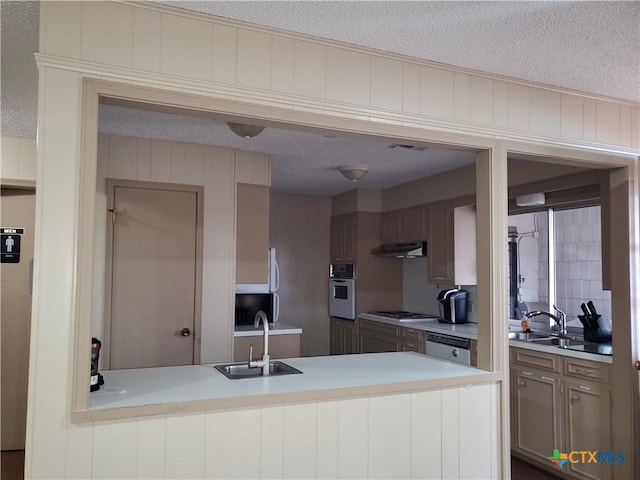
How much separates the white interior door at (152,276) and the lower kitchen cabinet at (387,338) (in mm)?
2141

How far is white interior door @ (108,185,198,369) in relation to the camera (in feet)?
12.3

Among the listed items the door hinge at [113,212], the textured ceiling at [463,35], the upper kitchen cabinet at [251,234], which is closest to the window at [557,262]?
the textured ceiling at [463,35]

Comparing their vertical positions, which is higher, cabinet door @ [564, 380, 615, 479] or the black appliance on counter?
the black appliance on counter

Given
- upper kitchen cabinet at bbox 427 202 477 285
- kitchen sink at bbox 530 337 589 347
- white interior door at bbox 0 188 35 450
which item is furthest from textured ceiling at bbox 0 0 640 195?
upper kitchen cabinet at bbox 427 202 477 285

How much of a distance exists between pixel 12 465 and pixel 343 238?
404 centimetres

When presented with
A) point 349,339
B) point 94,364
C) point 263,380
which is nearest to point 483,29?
point 263,380

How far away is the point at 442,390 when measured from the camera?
8.20ft

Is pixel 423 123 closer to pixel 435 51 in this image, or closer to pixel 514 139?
pixel 435 51

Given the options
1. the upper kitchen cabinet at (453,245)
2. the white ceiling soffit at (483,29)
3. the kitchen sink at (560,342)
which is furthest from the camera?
the upper kitchen cabinet at (453,245)

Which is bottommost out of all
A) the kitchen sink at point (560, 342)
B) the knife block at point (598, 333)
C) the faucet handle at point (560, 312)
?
the kitchen sink at point (560, 342)

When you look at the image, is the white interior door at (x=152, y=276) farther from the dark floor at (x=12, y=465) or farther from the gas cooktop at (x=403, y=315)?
the gas cooktop at (x=403, y=315)

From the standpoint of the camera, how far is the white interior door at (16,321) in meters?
4.00

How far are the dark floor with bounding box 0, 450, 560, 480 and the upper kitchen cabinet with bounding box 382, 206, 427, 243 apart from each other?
2336 millimetres

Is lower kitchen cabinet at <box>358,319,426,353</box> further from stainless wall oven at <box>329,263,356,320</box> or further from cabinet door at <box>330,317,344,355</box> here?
cabinet door at <box>330,317,344,355</box>
